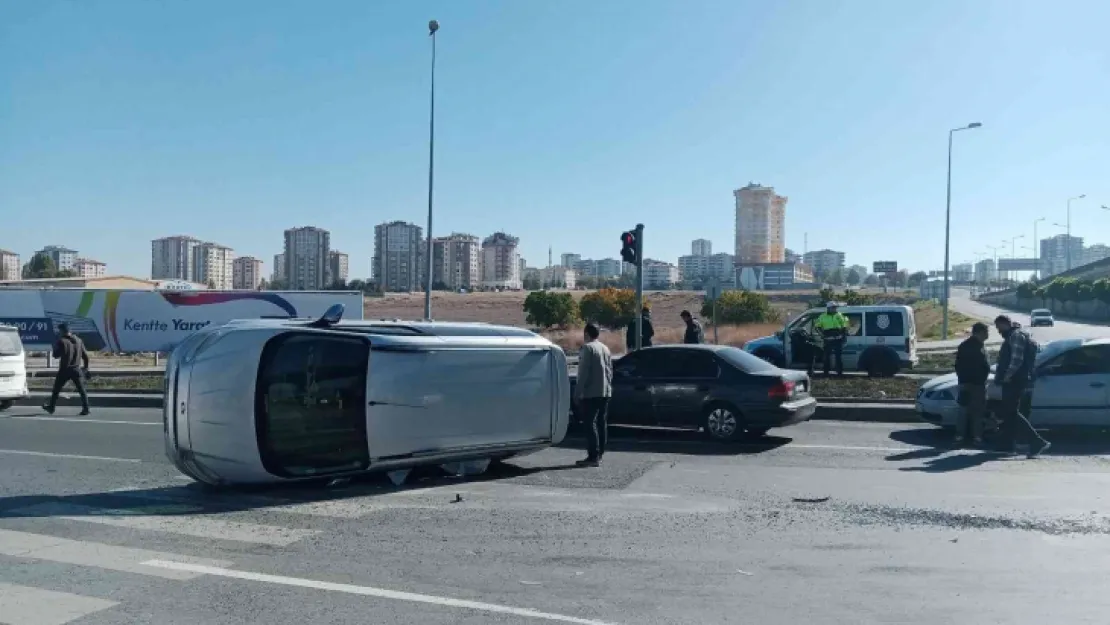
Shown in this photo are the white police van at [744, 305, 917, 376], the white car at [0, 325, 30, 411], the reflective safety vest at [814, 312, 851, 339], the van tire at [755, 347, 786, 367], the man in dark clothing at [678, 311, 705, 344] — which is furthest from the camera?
the van tire at [755, 347, 786, 367]

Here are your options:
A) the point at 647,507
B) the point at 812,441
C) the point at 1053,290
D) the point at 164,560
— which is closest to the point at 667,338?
the point at 812,441

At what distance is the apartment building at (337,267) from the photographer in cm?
10031

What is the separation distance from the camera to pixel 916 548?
733cm

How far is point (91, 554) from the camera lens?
283 inches

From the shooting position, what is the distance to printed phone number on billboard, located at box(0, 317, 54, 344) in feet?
109

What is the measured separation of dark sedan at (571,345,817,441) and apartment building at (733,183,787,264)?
13657 centimetres

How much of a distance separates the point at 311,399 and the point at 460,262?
139159 mm

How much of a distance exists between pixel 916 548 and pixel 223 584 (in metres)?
5.13

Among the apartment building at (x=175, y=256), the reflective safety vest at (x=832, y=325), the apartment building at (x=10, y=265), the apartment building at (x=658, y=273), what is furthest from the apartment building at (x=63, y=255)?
the reflective safety vest at (x=832, y=325)

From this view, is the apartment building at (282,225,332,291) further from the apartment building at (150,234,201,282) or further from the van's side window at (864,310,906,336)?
the van's side window at (864,310,906,336)

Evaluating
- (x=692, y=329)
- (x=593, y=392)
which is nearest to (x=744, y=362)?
(x=593, y=392)

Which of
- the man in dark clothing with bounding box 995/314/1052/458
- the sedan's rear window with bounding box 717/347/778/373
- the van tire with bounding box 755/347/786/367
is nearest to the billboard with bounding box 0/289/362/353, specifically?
the van tire with bounding box 755/347/786/367

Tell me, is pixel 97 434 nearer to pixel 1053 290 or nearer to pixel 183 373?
Result: pixel 183 373

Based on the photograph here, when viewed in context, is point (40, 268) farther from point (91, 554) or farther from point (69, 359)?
point (91, 554)
